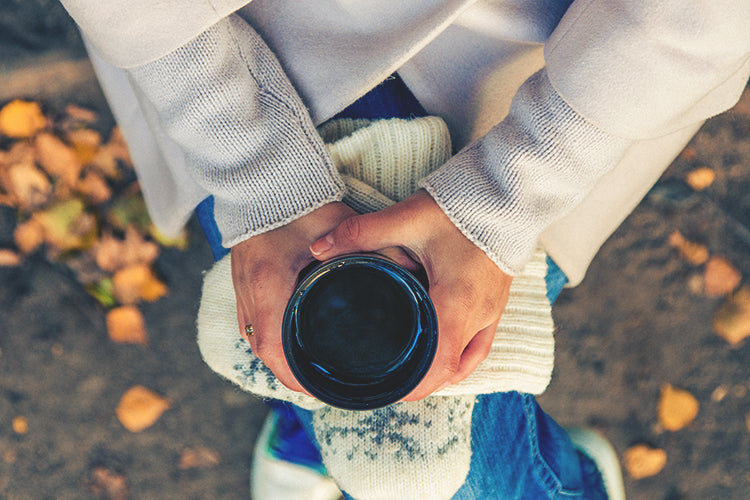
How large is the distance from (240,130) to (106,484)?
112 centimetres

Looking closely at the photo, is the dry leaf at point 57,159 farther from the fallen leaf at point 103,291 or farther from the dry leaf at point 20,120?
the fallen leaf at point 103,291

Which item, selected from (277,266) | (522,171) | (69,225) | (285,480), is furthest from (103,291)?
(522,171)

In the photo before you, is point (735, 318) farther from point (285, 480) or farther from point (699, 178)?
point (285, 480)

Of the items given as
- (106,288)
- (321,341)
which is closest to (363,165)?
(321,341)

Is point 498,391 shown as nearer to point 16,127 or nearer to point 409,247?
point 409,247

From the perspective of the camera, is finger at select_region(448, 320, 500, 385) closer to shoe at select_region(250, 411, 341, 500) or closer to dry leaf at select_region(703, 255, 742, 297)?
shoe at select_region(250, 411, 341, 500)

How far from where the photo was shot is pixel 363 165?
79 centimetres

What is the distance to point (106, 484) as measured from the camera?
1351 mm

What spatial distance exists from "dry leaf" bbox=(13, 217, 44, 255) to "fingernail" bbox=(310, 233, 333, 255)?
3.32ft

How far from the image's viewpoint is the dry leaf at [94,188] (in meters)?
1.34

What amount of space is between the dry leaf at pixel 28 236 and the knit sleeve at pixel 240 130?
0.84 meters

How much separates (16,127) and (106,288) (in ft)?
1.51

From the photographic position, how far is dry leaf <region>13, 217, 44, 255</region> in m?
1.34

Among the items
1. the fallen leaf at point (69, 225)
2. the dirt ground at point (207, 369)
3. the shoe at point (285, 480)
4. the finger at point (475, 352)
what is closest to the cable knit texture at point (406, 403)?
the finger at point (475, 352)
